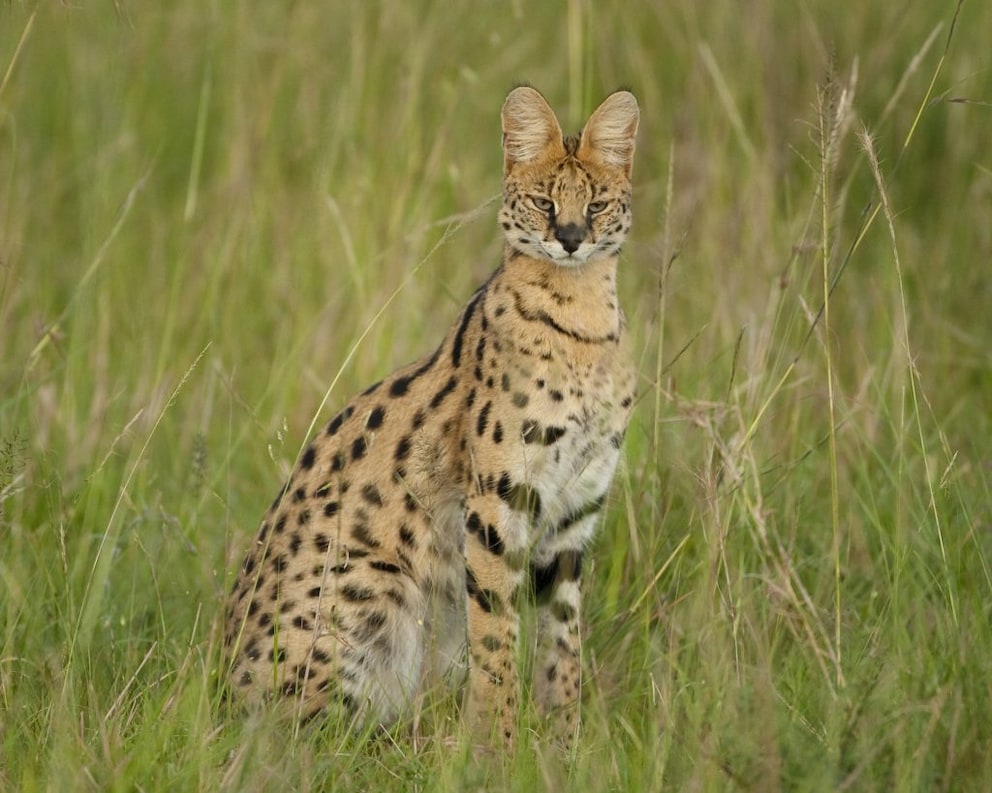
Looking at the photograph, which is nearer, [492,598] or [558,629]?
[492,598]

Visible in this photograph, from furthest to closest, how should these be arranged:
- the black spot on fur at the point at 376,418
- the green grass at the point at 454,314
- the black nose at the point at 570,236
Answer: the black spot on fur at the point at 376,418
the black nose at the point at 570,236
the green grass at the point at 454,314

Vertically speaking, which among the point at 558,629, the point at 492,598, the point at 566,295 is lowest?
the point at 558,629

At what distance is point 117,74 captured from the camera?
23.0 ft

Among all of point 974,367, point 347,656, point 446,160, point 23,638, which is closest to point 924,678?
point 347,656

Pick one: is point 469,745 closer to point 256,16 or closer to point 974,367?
point 974,367

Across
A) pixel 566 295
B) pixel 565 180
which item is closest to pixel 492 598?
pixel 566 295

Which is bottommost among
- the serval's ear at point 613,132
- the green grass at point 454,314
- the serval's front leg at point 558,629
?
the serval's front leg at point 558,629

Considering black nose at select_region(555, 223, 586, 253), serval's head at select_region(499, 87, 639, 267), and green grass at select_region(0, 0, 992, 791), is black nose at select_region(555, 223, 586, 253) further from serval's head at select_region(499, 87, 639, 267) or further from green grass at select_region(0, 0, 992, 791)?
green grass at select_region(0, 0, 992, 791)

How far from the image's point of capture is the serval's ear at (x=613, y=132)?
182 inches

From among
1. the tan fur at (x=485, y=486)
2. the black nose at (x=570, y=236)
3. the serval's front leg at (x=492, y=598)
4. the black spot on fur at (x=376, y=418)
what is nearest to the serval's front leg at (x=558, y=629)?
the tan fur at (x=485, y=486)

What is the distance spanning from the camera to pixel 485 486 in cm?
438

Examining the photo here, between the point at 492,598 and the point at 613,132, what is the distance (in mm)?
1368

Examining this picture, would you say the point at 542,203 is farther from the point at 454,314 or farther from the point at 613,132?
the point at 454,314

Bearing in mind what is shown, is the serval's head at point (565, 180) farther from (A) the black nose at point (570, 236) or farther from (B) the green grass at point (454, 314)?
(B) the green grass at point (454, 314)
